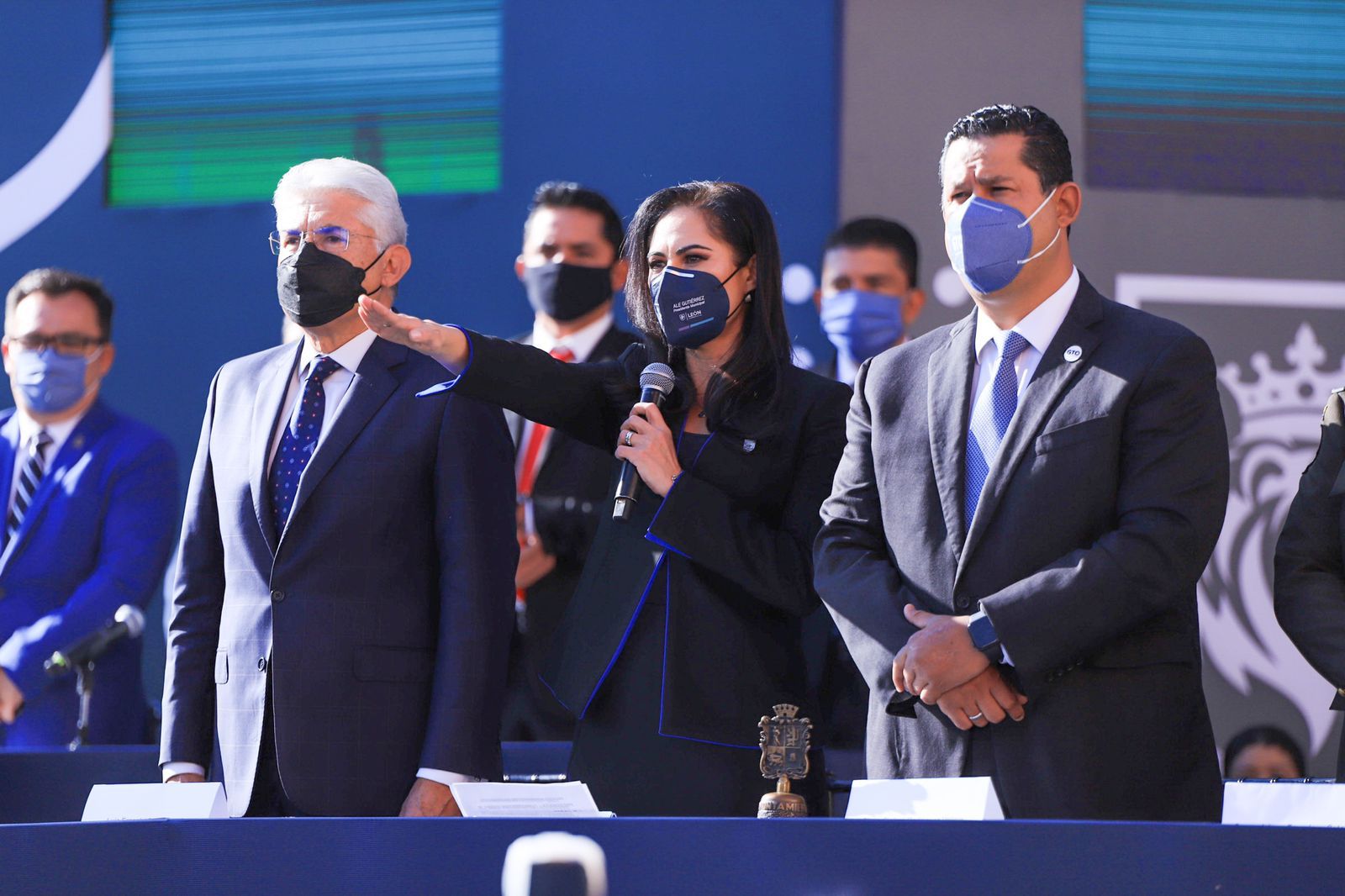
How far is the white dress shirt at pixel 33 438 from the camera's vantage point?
4562mm

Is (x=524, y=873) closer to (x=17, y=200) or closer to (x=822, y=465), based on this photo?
(x=822, y=465)

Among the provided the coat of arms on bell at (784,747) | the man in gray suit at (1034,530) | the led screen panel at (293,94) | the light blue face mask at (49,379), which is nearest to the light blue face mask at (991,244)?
the man in gray suit at (1034,530)

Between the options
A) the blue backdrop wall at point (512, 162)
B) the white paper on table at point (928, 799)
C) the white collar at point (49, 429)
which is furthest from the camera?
the blue backdrop wall at point (512, 162)

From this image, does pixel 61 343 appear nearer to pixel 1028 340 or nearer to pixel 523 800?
pixel 1028 340

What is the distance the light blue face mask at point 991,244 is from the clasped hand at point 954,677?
577mm

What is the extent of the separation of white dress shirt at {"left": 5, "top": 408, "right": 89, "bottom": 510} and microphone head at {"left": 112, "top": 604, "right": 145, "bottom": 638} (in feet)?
2.16

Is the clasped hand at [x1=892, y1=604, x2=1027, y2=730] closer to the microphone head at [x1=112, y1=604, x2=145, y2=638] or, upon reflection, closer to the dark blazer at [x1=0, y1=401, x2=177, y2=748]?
the microphone head at [x1=112, y1=604, x2=145, y2=638]

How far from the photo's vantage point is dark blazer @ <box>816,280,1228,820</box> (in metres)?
2.42

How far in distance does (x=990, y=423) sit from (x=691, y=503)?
0.53 m

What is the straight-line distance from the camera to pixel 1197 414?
254 centimetres

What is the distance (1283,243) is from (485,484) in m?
3.23

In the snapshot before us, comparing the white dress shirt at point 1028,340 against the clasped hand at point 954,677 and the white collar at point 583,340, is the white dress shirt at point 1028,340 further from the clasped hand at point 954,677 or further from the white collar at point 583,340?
the white collar at point 583,340

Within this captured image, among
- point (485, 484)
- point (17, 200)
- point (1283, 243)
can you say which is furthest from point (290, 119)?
point (1283, 243)

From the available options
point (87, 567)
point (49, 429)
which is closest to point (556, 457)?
point (87, 567)
